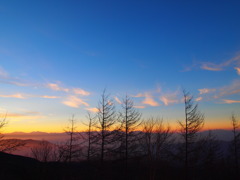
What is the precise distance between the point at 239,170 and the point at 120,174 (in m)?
18.4

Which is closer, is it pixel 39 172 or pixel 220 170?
pixel 39 172

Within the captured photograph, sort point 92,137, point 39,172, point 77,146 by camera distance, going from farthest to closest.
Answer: point 77,146 → point 92,137 → point 39,172

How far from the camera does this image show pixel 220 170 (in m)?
27.8

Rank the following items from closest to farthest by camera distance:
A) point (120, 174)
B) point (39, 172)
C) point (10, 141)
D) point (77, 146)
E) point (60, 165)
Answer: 1. point (39, 172)
2. point (60, 165)
3. point (10, 141)
4. point (120, 174)
5. point (77, 146)

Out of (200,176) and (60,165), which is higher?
(60,165)

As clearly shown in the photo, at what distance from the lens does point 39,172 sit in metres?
6.32

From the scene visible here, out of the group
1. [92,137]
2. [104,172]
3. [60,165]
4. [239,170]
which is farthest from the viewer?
[239,170]

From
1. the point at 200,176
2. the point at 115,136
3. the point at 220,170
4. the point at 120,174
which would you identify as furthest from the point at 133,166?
the point at 220,170

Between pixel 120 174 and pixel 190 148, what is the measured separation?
25.1 ft

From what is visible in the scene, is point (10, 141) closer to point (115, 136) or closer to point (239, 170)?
point (115, 136)

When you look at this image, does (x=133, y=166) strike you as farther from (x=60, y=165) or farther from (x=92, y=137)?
(x=60, y=165)

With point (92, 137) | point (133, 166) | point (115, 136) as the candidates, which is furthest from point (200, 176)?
point (92, 137)

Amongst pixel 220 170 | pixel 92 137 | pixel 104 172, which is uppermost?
pixel 92 137

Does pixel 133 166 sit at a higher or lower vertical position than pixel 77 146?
lower
